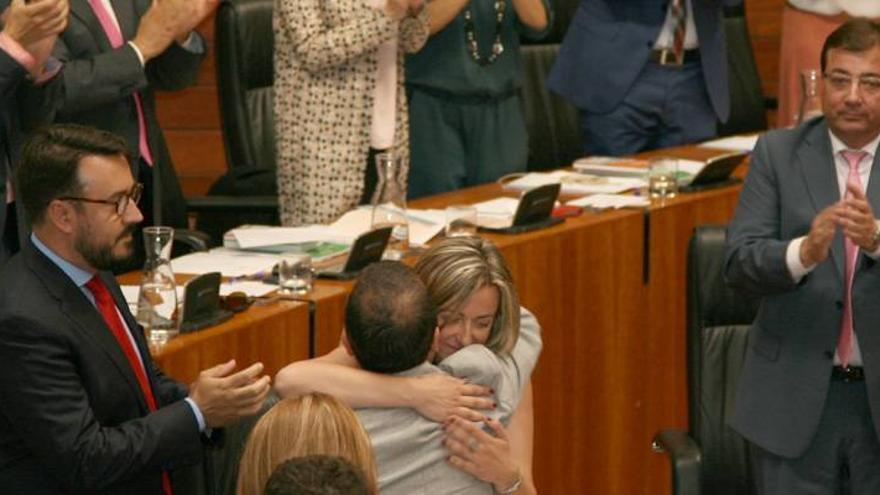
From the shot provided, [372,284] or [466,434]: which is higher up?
[372,284]

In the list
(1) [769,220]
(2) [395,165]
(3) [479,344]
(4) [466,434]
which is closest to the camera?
(4) [466,434]

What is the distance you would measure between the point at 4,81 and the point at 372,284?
110 centimetres

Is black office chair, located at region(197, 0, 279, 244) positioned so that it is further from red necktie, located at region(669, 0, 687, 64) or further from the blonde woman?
the blonde woman

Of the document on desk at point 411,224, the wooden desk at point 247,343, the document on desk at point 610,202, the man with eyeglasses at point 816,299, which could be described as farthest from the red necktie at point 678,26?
the wooden desk at point 247,343

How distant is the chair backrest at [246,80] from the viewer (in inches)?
231

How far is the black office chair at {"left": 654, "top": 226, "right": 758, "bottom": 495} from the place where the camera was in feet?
13.3

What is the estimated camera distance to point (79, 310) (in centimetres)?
306

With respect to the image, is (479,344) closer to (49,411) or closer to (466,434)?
(466,434)

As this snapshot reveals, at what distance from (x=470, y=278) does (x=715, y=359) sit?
3.05 ft

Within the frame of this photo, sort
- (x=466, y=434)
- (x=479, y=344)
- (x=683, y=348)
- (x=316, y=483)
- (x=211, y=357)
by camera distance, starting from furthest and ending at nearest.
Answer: (x=683, y=348)
(x=211, y=357)
(x=479, y=344)
(x=466, y=434)
(x=316, y=483)

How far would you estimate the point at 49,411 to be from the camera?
2.93m

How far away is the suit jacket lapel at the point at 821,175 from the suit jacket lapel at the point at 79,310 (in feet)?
4.86

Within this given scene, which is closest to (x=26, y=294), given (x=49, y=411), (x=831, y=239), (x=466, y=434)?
(x=49, y=411)

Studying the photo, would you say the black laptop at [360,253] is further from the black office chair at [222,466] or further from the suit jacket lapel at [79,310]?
the suit jacket lapel at [79,310]
